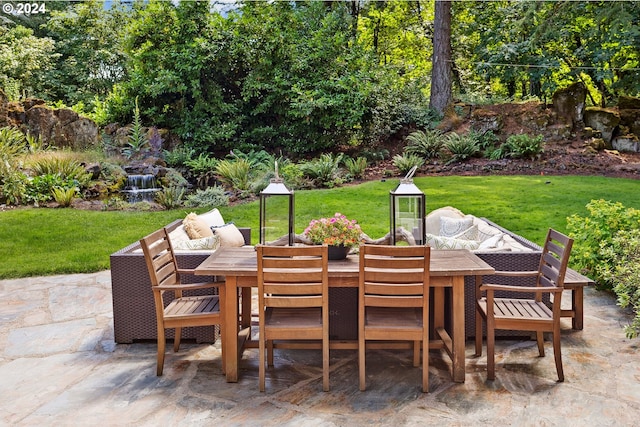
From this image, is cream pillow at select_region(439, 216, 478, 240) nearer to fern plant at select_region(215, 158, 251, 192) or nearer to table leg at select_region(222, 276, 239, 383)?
table leg at select_region(222, 276, 239, 383)

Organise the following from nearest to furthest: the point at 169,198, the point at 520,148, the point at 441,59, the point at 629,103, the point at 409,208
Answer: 1. the point at 409,208
2. the point at 169,198
3. the point at 520,148
4. the point at 629,103
5. the point at 441,59

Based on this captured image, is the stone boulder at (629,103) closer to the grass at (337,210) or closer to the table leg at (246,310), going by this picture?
the grass at (337,210)

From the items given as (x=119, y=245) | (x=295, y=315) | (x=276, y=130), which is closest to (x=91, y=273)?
(x=119, y=245)

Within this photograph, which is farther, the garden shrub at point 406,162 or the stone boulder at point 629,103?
the stone boulder at point 629,103

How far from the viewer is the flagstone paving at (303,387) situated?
2912 mm

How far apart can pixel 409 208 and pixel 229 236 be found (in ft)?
6.39

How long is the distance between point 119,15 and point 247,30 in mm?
8060

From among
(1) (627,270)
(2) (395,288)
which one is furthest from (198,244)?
(1) (627,270)

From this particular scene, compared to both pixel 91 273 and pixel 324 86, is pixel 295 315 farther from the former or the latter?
pixel 324 86

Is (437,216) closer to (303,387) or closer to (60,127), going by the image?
(303,387)

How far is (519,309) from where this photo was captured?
3.56 metres

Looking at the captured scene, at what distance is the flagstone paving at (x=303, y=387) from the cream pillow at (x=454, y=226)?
1194 millimetres
